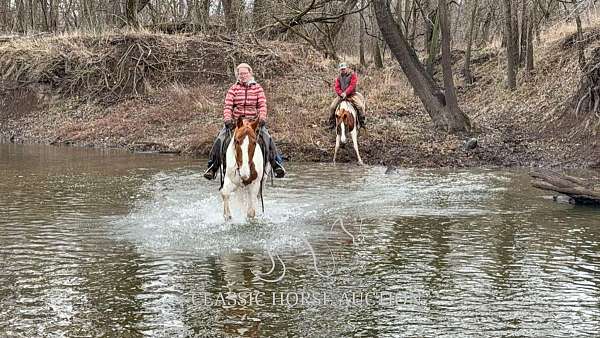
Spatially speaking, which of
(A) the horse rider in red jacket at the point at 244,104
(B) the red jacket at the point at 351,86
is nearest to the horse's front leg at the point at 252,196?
(A) the horse rider in red jacket at the point at 244,104

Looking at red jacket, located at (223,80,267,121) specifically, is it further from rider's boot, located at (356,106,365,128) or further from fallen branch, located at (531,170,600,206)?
rider's boot, located at (356,106,365,128)

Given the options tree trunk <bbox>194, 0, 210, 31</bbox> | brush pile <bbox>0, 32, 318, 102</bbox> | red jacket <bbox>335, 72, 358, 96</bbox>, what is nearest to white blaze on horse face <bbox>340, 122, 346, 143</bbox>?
red jacket <bbox>335, 72, 358, 96</bbox>

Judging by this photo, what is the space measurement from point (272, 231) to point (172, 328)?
14.0 feet

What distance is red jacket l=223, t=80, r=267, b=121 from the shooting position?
37.6 ft

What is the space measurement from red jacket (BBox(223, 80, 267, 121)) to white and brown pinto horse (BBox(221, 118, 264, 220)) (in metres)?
0.57

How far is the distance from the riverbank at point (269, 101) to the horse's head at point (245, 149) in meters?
9.27

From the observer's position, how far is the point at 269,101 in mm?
28719

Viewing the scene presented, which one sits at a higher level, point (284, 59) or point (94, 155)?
point (284, 59)

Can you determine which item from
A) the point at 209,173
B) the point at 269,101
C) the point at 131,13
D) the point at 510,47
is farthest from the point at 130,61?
the point at 209,173

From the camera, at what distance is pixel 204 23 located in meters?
36.9

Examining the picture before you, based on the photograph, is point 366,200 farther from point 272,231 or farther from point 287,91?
point 287,91

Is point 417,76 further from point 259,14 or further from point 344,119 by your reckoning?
→ point 259,14

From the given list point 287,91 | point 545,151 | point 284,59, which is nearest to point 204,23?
point 284,59

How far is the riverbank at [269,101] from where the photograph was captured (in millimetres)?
20797
